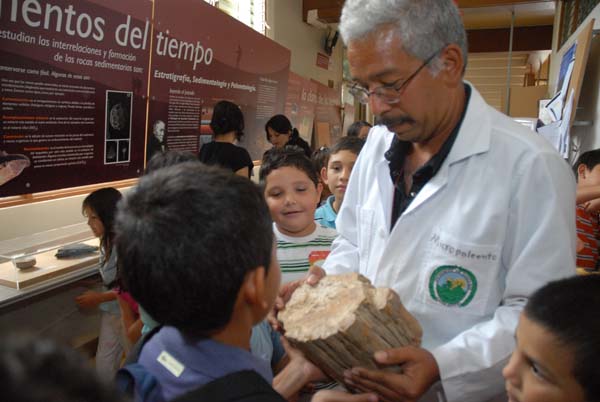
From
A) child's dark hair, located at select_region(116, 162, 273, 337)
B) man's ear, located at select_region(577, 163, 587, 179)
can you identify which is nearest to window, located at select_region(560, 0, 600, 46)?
man's ear, located at select_region(577, 163, 587, 179)

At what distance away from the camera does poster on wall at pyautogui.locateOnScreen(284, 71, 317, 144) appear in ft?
21.5

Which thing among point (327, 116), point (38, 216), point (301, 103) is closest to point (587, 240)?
point (38, 216)

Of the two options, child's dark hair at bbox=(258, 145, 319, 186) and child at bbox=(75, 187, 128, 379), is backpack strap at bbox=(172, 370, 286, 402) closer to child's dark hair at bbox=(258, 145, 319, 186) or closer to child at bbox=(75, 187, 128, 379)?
child's dark hair at bbox=(258, 145, 319, 186)

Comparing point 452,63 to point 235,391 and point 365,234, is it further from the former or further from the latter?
point 235,391

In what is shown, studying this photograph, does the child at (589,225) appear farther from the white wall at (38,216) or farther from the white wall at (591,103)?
the white wall at (38,216)

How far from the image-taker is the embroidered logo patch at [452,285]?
113 centimetres

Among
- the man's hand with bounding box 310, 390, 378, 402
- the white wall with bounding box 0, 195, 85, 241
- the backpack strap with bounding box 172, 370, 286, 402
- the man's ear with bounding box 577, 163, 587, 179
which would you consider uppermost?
the man's ear with bounding box 577, 163, 587, 179

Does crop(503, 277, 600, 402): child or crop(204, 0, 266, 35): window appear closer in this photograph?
crop(503, 277, 600, 402): child

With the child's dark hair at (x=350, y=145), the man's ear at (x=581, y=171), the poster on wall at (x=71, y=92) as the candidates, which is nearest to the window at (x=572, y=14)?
the man's ear at (x=581, y=171)

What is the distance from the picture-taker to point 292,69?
6.94 meters

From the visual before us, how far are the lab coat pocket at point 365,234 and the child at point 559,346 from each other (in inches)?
19.4

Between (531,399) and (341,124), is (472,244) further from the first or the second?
(341,124)

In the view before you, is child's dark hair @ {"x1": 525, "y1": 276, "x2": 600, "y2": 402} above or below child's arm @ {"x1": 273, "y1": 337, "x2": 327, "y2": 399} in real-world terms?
above

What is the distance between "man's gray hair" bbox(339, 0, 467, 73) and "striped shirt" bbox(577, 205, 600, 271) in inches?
65.2
